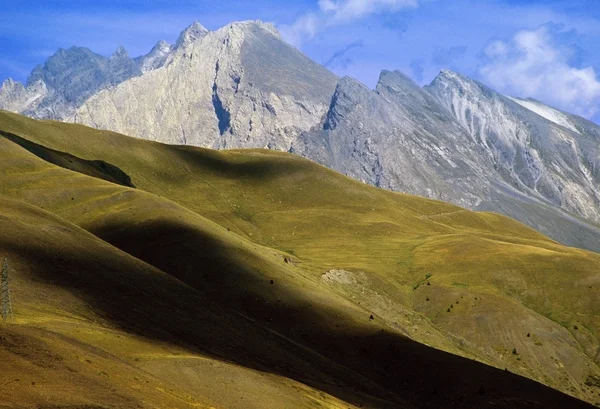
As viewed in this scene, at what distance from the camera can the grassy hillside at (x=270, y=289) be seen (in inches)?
1876

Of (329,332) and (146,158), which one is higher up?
(146,158)

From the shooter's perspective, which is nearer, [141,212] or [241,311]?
[241,311]

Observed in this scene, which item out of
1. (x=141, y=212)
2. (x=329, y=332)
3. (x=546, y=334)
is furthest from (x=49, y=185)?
(x=546, y=334)

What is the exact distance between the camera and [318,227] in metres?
161

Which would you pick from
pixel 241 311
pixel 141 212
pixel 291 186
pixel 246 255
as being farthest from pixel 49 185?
pixel 291 186

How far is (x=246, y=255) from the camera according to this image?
3497 inches

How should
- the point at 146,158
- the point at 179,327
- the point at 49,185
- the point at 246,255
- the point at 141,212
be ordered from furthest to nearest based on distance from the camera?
the point at 146,158 → the point at 49,185 → the point at 141,212 → the point at 246,255 → the point at 179,327

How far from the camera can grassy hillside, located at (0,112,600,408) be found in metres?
47.7

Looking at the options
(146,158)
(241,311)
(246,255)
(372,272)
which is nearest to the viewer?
(241,311)

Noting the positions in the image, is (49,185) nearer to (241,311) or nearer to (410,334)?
(241,311)

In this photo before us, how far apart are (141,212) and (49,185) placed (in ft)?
60.1

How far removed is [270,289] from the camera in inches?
3194

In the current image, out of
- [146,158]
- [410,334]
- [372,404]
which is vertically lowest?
[372,404]

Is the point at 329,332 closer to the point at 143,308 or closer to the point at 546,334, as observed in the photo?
the point at 143,308
